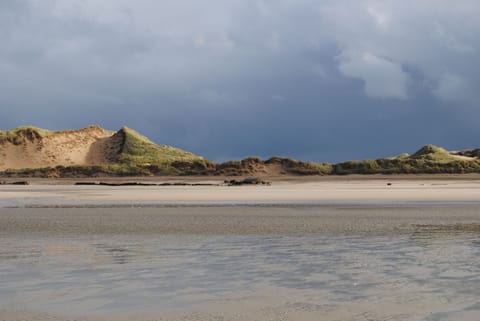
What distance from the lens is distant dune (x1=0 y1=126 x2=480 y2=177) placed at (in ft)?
214

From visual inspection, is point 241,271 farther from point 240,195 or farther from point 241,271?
point 240,195

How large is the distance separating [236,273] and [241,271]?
0.17 metres

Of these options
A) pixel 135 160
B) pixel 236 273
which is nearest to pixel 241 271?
pixel 236 273

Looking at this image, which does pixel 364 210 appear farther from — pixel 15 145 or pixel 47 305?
pixel 15 145

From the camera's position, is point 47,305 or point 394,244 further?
point 394,244

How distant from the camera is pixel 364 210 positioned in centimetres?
2112

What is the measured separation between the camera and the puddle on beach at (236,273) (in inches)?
264

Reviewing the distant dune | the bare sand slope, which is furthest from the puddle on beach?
the bare sand slope

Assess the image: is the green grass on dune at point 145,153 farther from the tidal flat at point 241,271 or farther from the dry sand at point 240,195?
the tidal flat at point 241,271

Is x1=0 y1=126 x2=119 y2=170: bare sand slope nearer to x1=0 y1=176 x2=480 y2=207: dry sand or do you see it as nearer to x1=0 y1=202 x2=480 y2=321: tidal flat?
x1=0 y1=176 x2=480 y2=207: dry sand

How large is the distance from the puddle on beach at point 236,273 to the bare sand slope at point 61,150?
75.8 metres

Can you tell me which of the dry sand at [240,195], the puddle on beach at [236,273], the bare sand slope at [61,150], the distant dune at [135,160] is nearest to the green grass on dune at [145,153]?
the distant dune at [135,160]

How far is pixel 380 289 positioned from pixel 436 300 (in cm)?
75

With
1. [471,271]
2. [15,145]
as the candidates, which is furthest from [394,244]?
[15,145]
